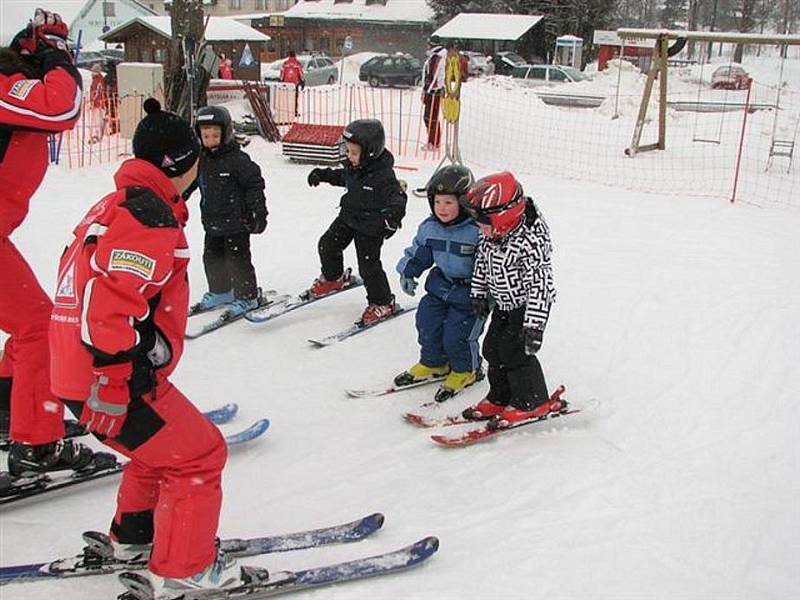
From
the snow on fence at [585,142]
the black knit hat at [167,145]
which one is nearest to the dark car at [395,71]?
the snow on fence at [585,142]

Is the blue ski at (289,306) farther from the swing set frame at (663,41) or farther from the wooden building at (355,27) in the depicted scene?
the wooden building at (355,27)

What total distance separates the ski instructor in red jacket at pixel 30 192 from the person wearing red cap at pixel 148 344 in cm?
77

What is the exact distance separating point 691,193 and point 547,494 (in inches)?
354

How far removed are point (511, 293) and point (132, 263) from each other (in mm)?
2438

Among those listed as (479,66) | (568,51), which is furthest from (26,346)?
(568,51)

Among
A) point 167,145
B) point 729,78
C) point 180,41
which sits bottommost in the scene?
point 167,145

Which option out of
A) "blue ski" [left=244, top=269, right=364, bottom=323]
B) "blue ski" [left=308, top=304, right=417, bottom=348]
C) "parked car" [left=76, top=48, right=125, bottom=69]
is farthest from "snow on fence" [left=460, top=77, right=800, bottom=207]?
"parked car" [left=76, top=48, right=125, bottom=69]

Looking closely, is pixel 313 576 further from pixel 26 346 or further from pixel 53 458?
pixel 26 346

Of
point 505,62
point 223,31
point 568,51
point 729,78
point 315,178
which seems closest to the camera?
point 315,178

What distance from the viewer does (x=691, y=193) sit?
1176cm

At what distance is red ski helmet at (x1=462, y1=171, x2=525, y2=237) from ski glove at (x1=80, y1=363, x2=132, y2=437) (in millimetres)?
2243

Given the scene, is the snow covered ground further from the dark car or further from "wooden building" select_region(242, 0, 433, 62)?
"wooden building" select_region(242, 0, 433, 62)

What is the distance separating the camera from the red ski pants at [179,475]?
8.71 ft

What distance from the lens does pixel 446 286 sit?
16.3ft
